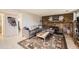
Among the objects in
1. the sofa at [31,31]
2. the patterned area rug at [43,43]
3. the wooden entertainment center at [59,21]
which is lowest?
the patterned area rug at [43,43]

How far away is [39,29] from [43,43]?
23cm

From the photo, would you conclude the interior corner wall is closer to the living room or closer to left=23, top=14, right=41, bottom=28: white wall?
the living room

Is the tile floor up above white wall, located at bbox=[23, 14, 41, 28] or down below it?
below

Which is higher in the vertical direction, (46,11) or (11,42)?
(46,11)

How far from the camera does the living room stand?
5.22 ft

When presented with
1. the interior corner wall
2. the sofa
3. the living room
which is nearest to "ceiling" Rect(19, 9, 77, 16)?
the living room

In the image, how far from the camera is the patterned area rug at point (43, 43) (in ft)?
5.26

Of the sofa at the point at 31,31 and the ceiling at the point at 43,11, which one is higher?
the ceiling at the point at 43,11

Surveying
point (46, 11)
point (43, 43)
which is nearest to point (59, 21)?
point (46, 11)

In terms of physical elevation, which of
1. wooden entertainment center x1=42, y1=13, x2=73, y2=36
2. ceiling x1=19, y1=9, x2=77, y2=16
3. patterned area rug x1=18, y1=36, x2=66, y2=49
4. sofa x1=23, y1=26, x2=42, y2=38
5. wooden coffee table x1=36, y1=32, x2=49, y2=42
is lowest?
patterned area rug x1=18, y1=36, x2=66, y2=49

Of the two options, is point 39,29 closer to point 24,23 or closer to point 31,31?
point 31,31

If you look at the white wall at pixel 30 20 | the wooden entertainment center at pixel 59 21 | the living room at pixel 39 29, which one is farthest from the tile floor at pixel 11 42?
the white wall at pixel 30 20

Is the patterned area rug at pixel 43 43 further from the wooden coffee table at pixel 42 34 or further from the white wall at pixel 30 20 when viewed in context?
the white wall at pixel 30 20

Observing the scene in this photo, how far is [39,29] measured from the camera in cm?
167
